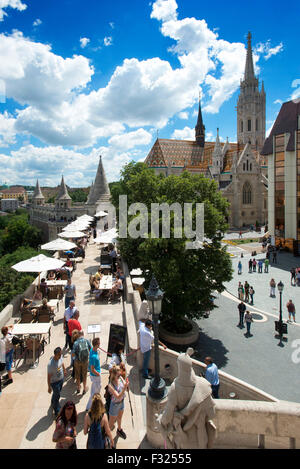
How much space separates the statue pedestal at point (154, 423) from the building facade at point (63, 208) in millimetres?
43567

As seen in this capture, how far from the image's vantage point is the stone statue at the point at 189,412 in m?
4.56

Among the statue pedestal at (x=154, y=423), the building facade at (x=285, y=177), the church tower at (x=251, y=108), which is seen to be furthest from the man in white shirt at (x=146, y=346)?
the church tower at (x=251, y=108)

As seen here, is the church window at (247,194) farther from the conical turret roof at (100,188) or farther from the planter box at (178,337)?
the planter box at (178,337)

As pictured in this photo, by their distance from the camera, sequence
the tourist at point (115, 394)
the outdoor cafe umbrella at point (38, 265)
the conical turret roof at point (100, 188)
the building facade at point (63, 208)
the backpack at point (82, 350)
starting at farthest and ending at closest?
the building facade at point (63, 208) → the conical turret roof at point (100, 188) → the outdoor cafe umbrella at point (38, 265) → the backpack at point (82, 350) → the tourist at point (115, 394)

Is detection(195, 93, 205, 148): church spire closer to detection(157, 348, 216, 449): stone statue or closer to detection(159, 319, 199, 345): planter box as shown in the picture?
detection(159, 319, 199, 345): planter box

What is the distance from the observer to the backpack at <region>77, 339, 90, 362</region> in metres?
7.01

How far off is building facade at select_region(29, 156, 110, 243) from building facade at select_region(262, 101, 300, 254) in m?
25.0

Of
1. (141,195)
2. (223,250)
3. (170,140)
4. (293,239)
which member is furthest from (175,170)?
(223,250)

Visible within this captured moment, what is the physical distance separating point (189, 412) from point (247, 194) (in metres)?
61.8

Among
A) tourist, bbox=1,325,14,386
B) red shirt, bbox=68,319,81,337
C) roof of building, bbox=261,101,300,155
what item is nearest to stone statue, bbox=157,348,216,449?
red shirt, bbox=68,319,81,337

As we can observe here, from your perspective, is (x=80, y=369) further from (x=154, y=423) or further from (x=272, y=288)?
(x=272, y=288)

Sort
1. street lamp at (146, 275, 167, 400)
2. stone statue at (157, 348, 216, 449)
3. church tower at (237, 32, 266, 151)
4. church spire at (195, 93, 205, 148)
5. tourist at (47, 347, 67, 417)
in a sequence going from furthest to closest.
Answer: church tower at (237, 32, 266, 151)
church spire at (195, 93, 205, 148)
tourist at (47, 347, 67, 417)
street lamp at (146, 275, 167, 400)
stone statue at (157, 348, 216, 449)

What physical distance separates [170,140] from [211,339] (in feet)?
212

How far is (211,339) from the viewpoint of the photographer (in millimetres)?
15633
